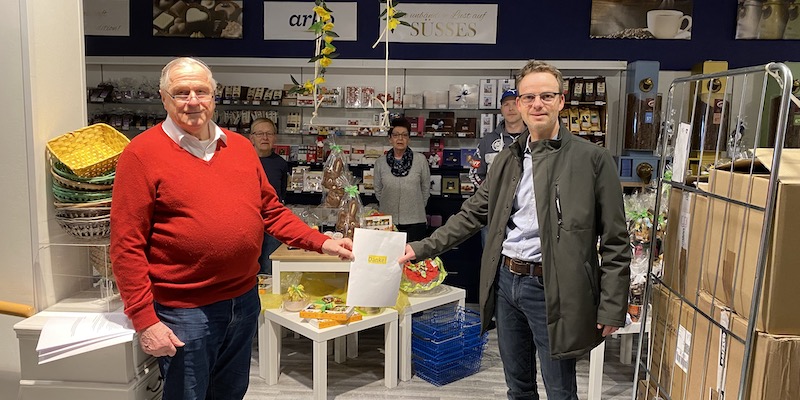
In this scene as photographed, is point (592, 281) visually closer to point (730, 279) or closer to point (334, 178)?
point (730, 279)

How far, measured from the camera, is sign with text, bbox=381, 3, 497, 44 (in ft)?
20.2

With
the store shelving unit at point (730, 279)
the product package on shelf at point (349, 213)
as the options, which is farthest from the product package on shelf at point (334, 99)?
the store shelving unit at point (730, 279)

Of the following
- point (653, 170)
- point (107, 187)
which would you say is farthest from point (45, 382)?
point (653, 170)

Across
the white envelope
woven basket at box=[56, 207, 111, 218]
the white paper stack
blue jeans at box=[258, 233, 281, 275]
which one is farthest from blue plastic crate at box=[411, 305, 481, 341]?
woven basket at box=[56, 207, 111, 218]

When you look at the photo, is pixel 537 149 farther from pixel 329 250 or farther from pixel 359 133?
pixel 359 133

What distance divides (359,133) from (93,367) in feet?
13.4

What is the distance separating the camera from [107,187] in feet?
7.15

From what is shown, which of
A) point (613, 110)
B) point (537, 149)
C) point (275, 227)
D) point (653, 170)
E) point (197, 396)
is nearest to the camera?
point (197, 396)

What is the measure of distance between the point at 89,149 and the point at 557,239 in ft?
5.95

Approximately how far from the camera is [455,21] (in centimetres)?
616

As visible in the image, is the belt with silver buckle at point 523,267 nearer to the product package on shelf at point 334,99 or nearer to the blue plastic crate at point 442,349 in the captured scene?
the blue plastic crate at point 442,349

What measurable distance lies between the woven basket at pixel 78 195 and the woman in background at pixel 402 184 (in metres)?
3.03

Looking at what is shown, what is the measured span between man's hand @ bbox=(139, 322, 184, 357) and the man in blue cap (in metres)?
3.16

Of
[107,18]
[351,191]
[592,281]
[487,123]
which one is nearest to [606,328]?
[592,281]
